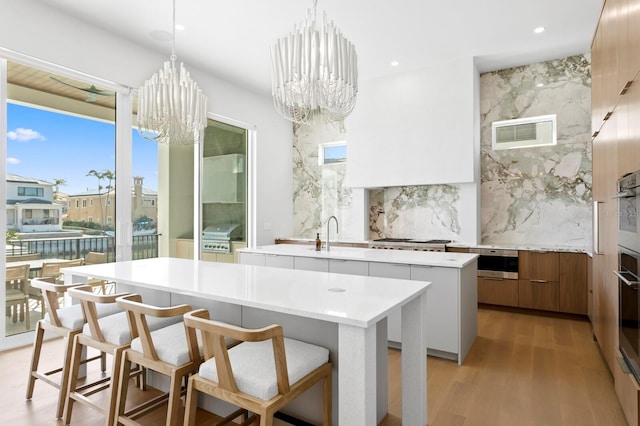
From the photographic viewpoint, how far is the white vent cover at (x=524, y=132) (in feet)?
15.9

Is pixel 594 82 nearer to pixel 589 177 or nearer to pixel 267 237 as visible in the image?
pixel 589 177

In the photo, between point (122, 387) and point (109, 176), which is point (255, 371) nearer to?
point (122, 387)

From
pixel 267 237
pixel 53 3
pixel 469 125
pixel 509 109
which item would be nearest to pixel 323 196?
pixel 267 237

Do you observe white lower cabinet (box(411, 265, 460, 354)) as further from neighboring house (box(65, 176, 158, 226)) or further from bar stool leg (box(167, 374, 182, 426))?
neighboring house (box(65, 176, 158, 226))

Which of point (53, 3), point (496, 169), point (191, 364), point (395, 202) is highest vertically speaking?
point (53, 3)

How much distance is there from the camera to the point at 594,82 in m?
3.18

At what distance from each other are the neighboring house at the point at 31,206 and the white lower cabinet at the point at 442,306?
3.46 metres

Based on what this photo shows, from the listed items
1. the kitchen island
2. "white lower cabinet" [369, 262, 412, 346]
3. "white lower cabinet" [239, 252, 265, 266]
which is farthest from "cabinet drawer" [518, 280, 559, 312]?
"white lower cabinet" [239, 252, 265, 266]

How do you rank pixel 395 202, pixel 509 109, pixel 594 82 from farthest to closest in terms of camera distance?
pixel 395 202 → pixel 509 109 → pixel 594 82

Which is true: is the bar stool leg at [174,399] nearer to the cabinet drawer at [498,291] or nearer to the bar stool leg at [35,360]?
the bar stool leg at [35,360]

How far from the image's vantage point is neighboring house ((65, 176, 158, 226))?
3.78 m

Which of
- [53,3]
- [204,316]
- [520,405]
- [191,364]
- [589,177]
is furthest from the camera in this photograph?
[589,177]

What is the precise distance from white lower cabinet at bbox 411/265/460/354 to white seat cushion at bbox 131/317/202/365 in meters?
1.92

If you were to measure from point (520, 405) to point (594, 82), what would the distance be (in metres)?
2.72
